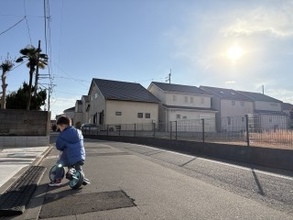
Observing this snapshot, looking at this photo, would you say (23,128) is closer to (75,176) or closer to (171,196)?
(75,176)

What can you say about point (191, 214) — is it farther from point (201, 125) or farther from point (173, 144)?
point (173, 144)

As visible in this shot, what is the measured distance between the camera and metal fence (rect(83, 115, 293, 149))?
1047 centimetres

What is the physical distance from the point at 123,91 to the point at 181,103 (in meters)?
8.18

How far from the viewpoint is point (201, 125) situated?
1465 centimetres

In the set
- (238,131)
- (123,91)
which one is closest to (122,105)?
(123,91)

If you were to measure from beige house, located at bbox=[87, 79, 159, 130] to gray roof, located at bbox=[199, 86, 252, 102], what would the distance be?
1092 cm

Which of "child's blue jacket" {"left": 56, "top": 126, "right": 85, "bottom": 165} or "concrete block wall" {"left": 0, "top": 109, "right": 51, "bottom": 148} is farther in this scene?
"concrete block wall" {"left": 0, "top": 109, "right": 51, "bottom": 148}

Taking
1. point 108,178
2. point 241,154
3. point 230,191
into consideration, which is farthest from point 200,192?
point 241,154

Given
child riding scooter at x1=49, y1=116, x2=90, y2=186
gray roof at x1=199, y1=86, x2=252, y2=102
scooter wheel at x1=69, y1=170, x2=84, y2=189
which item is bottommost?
scooter wheel at x1=69, y1=170, x2=84, y2=189

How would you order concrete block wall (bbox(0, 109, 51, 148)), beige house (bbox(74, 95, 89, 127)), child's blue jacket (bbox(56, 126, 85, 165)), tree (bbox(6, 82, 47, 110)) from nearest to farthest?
child's blue jacket (bbox(56, 126, 85, 165)) → concrete block wall (bbox(0, 109, 51, 148)) → tree (bbox(6, 82, 47, 110)) → beige house (bbox(74, 95, 89, 127))

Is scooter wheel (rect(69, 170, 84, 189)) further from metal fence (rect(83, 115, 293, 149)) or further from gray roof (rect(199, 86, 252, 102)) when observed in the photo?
gray roof (rect(199, 86, 252, 102))

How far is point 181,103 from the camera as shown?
134 feet

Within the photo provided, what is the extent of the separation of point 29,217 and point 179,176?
13.9 feet

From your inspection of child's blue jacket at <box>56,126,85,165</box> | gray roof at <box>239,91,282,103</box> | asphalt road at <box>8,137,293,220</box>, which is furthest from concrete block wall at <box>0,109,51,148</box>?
gray roof at <box>239,91,282,103</box>
